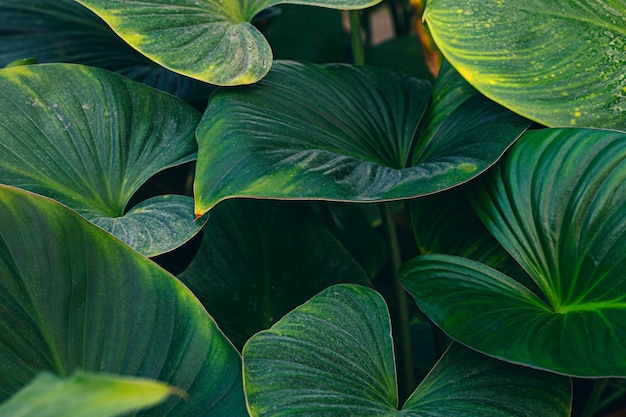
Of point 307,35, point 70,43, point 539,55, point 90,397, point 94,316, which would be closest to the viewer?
point 90,397

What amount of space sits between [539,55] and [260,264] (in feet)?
1.20

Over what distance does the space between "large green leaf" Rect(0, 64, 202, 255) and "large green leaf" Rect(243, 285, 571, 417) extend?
5.6 inches

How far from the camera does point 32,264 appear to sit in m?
0.52

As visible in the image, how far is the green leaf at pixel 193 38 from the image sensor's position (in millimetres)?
666

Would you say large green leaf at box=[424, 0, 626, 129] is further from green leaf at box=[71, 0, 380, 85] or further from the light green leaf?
the light green leaf

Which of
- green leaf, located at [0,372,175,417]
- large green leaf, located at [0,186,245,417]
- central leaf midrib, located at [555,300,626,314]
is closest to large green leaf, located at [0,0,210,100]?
large green leaf, located at [0,186,245,417]

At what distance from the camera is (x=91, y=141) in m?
0.70

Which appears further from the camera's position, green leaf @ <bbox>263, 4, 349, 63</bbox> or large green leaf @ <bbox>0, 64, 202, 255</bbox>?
green leaf @ <bbox>263, 4, 349, 63</bbox>

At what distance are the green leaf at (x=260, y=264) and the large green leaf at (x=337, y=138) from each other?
13 cm

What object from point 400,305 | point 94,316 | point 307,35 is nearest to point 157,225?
point 94,316

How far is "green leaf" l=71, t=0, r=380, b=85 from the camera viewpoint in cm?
67

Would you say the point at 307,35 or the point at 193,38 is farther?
the point at 307,35

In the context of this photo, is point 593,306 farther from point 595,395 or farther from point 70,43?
point 70,43

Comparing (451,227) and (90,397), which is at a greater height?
(90,397)
